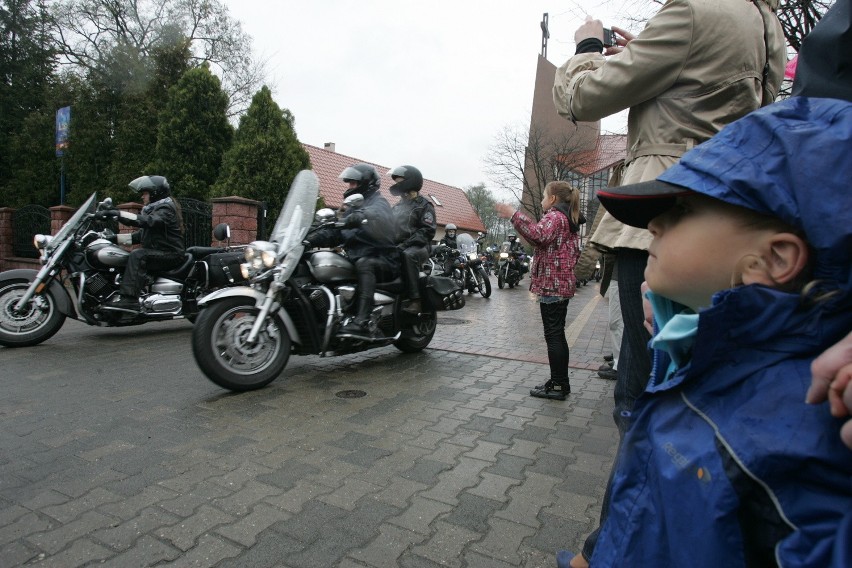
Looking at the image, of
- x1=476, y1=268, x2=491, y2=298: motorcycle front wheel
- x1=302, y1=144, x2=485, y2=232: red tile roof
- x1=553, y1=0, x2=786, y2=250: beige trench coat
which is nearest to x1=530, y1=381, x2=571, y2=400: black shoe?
x1=553, y1=0, x2=786, y2=250: beige trench coat

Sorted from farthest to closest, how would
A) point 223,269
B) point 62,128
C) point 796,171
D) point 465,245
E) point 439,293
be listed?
1. point 62,128
2. point 465,245
3. point 223,269
4. point 439,293
5. point 796,171

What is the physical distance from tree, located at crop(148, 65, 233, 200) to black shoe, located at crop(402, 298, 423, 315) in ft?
33.4

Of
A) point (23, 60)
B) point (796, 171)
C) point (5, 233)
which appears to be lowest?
point (5, 233)

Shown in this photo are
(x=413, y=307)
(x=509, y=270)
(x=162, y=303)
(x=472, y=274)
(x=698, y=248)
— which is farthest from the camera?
(x=509, y=270)

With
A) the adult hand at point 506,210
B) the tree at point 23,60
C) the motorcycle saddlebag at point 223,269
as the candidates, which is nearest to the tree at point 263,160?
the motorcycle saddlebag at point 223,269

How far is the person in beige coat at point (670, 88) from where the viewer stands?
1.79 meters

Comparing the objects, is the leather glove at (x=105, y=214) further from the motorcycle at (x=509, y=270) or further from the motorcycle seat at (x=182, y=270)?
the motorcycle at (x=509, y=270)

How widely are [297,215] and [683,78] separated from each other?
3.36 m

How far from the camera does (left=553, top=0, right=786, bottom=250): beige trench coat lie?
179 cm

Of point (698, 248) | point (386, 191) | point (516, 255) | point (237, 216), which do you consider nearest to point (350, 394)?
point (698, 248)

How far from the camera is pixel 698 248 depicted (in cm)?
105

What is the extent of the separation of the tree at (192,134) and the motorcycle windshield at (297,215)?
398 inches

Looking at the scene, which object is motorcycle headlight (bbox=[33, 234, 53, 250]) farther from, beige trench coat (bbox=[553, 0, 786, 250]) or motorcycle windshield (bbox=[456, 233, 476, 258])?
motorcycle windshield (bbox=[456, 233, 476, 258])

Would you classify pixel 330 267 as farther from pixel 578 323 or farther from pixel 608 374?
pixel 578 323
